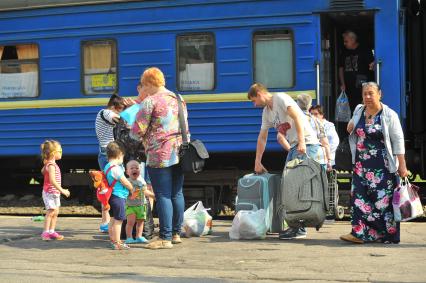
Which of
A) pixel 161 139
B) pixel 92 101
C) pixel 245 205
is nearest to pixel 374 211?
pixel 245 205

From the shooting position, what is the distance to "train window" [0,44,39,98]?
497 inches

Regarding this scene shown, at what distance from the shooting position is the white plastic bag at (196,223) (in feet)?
29.3

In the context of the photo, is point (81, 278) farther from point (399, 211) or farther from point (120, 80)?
point (120, 80)

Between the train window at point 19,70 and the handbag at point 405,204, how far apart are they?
6595 millimetres

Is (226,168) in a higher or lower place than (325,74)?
lower

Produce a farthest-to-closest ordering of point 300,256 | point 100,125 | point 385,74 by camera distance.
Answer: point 385,74
point 100,125
point 300,256

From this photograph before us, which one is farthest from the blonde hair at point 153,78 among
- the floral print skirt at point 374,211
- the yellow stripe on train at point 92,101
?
the yellow stripe on train at point 92,101

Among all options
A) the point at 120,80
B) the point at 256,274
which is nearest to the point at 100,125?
the point at 120,80

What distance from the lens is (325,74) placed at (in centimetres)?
1151

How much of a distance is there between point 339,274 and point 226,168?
5.79 m

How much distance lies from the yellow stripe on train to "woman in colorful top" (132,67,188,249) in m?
3.38

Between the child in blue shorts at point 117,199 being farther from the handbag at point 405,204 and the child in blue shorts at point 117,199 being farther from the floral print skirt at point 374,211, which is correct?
the handbag at point 405,204

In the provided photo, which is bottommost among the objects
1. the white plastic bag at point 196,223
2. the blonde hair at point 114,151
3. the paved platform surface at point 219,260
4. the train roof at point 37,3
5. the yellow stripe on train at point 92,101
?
the paved platform surface at point 219,260

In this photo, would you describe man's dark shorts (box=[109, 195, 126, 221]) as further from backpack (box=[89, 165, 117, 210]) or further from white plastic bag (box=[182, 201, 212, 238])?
white plastic bag (box=[182, 201, 212, 238])
